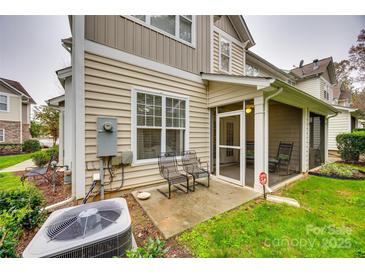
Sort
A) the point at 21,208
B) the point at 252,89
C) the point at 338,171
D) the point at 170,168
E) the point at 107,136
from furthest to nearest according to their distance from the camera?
1. the point at 338,171
2. the point at 170,168
3. the point at 252,89
4. the point at 107,136
5. the point at 21,208

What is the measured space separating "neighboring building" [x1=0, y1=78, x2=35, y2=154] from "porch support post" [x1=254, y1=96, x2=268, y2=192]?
1624 cm

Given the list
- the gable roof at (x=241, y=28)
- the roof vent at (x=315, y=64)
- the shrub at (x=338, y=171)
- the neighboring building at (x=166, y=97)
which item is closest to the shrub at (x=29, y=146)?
the neighboring building at (x=166, y=97)

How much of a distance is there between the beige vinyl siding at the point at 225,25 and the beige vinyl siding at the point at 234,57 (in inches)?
15.3

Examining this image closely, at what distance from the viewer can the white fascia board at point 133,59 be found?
337cm

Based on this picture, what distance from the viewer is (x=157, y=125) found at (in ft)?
14.2

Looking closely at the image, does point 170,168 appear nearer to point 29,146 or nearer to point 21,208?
point 21,208

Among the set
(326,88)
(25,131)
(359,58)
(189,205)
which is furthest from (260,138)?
(25,131)

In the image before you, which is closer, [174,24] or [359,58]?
[174,24]

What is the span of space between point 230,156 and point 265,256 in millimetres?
4049

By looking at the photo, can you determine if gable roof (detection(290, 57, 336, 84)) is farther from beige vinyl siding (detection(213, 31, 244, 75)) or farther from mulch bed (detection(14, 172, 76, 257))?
mulch bed (detection(14, 172, 76, 257))

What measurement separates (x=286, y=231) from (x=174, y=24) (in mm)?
5649

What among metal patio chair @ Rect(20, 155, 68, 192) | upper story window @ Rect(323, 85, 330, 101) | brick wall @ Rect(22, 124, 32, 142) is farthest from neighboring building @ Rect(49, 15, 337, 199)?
brick wall @ Rect(22, 124, 32, 142)

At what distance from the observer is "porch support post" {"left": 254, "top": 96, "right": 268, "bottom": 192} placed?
378cm
